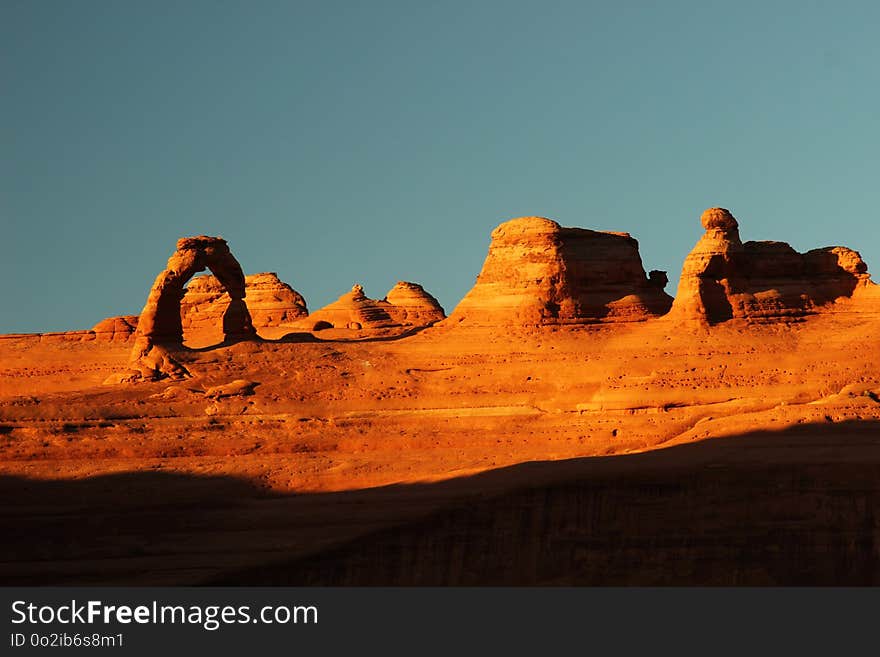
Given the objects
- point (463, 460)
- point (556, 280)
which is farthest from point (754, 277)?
point (463, 460)

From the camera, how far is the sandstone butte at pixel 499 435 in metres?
37.6

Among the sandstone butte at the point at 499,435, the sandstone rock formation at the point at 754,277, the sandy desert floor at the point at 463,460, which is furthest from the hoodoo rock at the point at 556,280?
the sandstone rock formation at the point at 754,277

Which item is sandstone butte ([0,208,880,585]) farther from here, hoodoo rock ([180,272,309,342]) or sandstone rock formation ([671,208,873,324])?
hoodoo rock ([180,272,309,342])

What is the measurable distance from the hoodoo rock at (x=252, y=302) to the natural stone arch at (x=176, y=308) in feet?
39.1

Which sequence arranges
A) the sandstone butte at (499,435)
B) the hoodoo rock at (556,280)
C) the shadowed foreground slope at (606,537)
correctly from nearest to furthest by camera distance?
the shadowed foreground slope at (606,537), the sandstone butte at (499,435), the hoodoo rock at (556,280)

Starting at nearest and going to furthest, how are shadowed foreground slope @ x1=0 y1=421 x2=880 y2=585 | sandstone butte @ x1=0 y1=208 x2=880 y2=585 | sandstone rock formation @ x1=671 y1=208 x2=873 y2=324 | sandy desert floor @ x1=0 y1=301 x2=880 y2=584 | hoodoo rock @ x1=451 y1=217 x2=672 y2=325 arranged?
shadowed foreground slope @ x1=0 y1=421 x2=880 y2=585
sandy desert floor @ x1=0 y1=301 x2=880 y2=584
sandstone butte @ x1=0 y1=208 x2=880 y2=585
sandstone rock formation @ x1=671 y1=208 x2=873 y2=324
hoodoo rock @ x1=451 y1=217 x2=672 y2=325

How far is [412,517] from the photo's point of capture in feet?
134

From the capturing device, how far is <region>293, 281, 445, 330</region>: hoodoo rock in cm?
7784

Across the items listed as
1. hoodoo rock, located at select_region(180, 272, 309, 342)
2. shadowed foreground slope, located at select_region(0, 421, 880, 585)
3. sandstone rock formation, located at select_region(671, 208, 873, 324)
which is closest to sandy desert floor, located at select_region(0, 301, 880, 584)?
shadowed foreground slope, located at select_region(0, 421, 880, 585)

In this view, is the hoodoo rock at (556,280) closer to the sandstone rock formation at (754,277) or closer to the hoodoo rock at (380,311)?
the sandstone rock formation at (754,277)

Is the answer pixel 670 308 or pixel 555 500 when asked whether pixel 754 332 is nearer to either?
pixel 670 308

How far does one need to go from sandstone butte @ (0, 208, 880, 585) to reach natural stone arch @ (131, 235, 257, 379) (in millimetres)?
95

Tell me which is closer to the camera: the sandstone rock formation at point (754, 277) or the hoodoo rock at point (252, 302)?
the sandstone rock formation at point (754, 277)

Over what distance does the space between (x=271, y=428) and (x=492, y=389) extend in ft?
23.0
